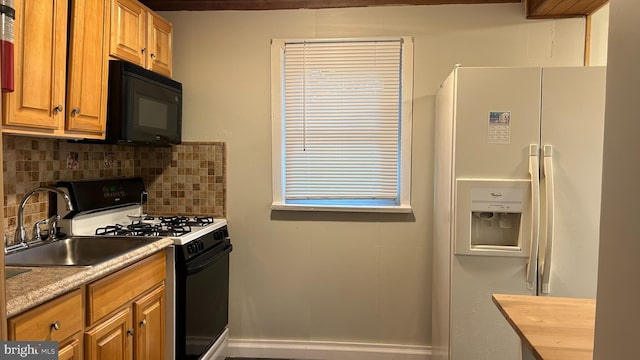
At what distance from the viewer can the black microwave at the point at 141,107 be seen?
2154 millimetres

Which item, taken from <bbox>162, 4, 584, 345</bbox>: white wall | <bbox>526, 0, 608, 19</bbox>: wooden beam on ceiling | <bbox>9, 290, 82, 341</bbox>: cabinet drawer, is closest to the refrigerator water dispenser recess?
<bbox>162, 4, 584, 345</bbox>: white wall

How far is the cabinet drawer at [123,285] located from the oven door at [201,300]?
6.0 inches

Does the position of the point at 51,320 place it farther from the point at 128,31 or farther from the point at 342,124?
the point at 342,124

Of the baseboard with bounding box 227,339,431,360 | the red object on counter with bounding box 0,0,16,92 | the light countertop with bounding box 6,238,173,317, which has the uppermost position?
the red object on counter with bounding box 0,0,16,92

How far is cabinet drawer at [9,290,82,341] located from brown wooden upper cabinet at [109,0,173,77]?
1.28m

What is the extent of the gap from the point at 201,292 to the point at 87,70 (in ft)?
4.34

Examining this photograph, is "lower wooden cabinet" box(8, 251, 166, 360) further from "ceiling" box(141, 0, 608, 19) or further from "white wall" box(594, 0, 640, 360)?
Result: "ceiling" box(141, 0, 608, 19)

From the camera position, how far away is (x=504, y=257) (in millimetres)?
2121

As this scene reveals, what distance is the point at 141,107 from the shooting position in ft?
7.59

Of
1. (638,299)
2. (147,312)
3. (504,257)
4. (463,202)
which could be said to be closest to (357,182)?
(463,202)

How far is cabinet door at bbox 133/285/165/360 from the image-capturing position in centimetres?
198

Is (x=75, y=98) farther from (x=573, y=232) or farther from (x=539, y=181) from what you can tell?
(x=573, y=232)

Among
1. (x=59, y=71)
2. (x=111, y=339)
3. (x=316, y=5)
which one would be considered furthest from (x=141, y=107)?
(x=316, y=5)

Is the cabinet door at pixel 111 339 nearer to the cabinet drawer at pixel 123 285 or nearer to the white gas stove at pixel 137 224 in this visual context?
the cabinet drawer at pixel 123 285
